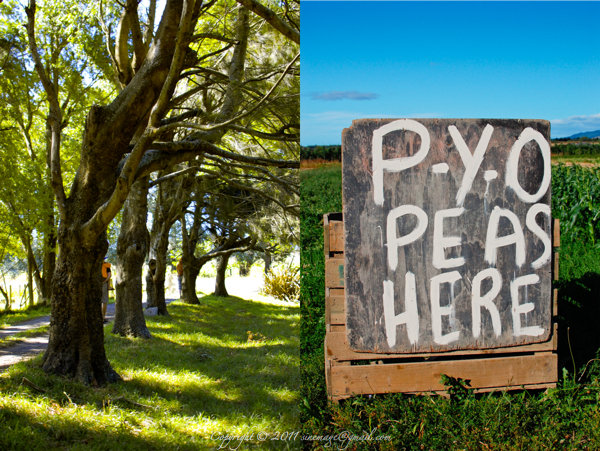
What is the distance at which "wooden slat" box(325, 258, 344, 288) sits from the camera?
2338 millimetres

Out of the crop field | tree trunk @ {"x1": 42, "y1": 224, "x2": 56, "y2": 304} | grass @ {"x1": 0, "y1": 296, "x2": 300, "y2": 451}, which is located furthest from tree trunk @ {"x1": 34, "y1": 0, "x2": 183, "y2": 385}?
tree trunk @ {"x1": 42, "y1": 224, "x2": 56, "y2": 304}

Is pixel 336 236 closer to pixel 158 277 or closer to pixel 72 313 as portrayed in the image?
pixel 72 313

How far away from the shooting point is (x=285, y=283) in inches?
612

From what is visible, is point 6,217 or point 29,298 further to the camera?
point 29,298

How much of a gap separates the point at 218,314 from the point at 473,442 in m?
9.40

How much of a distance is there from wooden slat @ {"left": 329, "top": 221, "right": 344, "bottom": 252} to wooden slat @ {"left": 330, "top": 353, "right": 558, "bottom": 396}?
62 centimetres

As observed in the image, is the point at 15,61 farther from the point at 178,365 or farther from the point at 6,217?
the point at 178,365

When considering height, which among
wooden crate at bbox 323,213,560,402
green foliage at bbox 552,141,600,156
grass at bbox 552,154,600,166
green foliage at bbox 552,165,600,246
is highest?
green foliage at bbox 552,141,600,156

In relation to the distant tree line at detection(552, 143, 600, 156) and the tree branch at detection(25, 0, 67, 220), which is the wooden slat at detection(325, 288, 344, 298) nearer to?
the tree branch at detection(25, 0, 67, 220)

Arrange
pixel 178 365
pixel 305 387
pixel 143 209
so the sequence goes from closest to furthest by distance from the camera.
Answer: pixel 305 387 → pixel 178 365 → pixel 143 209

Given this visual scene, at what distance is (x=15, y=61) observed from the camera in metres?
6.14

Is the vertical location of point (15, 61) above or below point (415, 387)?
above

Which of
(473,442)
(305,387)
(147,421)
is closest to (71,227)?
(147,421)

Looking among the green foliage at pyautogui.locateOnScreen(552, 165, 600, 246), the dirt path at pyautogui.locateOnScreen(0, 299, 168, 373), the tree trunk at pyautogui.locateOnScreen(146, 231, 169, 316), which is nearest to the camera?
the dirt path at pyautogui.locateOnScreen(0, 299, 168, 373)
